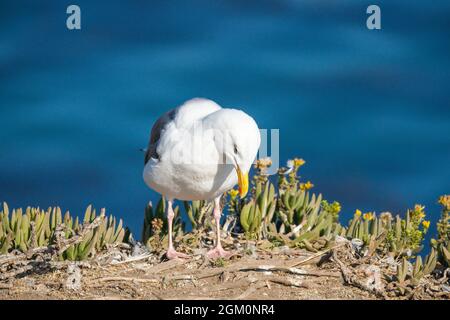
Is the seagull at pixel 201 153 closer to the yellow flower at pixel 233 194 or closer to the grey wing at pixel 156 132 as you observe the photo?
the grey wing at pixel 156 132

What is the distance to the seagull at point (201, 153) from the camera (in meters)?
9.77

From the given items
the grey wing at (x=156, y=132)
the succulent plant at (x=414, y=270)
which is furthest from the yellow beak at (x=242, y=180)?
the succulent plant at (x=414, y=270)

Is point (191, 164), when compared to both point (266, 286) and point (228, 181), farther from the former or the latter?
point (266, 286)

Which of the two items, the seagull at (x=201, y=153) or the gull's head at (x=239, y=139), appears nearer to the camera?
the gull's head at (x=239, y=139)

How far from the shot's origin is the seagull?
9766mm

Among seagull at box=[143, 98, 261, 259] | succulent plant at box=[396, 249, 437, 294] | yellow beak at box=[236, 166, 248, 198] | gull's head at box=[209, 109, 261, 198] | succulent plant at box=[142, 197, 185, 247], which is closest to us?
gull's head at box=[209, 109, 261, 198]

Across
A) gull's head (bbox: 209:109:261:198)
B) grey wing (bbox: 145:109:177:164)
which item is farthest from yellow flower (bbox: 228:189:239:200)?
gull's head (bbox: 209:109:261:198)

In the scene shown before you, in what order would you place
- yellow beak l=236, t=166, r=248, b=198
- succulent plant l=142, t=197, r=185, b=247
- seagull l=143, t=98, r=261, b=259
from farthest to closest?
succulent plant l=142, t=197, r=185, b=247 → yellow beak l=236, t=166, r=248, b=198 → seagull l=143, t=98, r=261, b=259

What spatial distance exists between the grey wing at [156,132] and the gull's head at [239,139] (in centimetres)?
104

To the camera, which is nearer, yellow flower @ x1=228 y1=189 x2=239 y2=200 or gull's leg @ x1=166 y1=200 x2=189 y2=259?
gull's leg @ x1=166 y1=200 x2=189 y2=259

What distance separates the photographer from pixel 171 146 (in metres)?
10.5

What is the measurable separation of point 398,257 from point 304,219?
125cm

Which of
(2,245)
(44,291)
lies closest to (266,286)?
(44,291)

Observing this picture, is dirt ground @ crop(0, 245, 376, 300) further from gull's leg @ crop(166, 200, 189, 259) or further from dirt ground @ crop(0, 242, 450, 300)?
gull's leg @ crop(166, 200, 189, 259)
